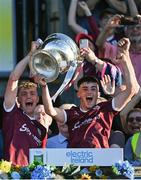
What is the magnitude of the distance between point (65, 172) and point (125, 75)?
120 centimetres

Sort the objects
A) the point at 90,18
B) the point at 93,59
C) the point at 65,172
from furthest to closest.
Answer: the point at 90,18 → the point at 93,59 → the point at 65,172

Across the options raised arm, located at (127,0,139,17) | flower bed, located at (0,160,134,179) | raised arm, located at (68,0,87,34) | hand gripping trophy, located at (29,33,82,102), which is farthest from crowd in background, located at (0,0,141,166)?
raised arm, located at (127,0,139,17)

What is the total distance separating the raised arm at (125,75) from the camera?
18.5 feet

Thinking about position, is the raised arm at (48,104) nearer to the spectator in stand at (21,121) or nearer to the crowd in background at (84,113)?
the crowd in background at (84,113)

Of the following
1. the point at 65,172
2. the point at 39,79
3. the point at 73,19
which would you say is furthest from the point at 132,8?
the point at 65,172

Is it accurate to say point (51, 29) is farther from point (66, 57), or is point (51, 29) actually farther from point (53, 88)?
point (66, 57)

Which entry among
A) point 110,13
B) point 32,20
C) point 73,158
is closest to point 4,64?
point 32,20

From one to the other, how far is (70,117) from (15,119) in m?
0.45

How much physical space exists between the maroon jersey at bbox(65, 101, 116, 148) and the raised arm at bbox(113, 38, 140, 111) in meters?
0.09

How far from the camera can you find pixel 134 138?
6105 millimetres

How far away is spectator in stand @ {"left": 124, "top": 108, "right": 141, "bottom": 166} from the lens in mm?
5871

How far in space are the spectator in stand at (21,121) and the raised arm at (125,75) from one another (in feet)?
2.13

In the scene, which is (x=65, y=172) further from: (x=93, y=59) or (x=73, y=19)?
(x=73, y=19)

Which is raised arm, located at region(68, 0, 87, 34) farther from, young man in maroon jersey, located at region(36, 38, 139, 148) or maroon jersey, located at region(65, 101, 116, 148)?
maroon jersey, located at region(65, 101, 116, 148)
